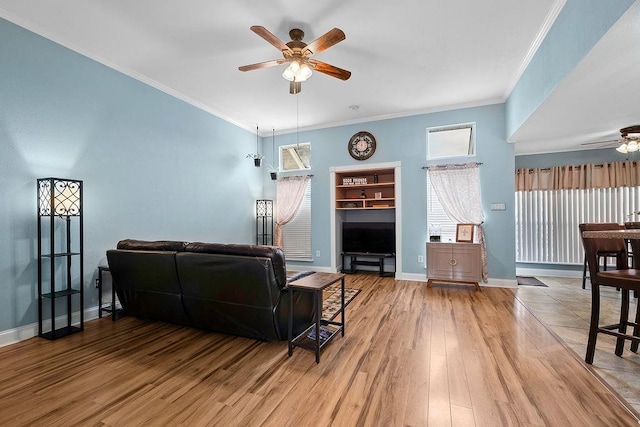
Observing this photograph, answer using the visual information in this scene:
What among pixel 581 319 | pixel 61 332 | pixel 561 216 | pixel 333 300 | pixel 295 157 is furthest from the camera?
pixel 295 157

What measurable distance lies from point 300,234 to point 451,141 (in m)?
3.50

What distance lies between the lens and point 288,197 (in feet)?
20.2

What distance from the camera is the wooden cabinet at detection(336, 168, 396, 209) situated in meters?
5.66

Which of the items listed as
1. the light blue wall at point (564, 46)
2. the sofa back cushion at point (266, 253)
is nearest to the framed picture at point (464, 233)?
the light blue wall at point (564, 46)

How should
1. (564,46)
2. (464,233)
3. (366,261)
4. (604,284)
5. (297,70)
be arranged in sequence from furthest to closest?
(366,261), (464,233), (297,70), (564,46), (604,284)

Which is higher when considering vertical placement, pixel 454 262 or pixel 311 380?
pixel 454 262

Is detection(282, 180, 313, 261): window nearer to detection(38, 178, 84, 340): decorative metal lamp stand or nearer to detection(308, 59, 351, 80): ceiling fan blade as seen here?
detection(308, 59, 351, 80): ceiling fan blade

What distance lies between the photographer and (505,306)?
3646 mm

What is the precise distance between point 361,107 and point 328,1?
2544 millimetres

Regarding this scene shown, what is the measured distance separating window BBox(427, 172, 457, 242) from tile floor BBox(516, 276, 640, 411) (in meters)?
1.34

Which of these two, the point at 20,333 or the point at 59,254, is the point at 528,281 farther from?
the point at 20,333

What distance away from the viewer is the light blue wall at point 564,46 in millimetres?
1892

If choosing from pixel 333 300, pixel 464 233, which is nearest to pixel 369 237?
pixel 464 233

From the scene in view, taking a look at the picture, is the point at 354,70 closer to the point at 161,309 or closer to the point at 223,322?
the point at 223,322
